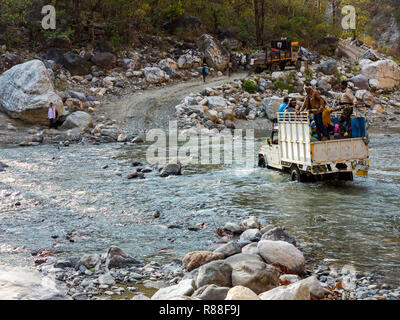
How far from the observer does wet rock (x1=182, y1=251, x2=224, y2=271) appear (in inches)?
228

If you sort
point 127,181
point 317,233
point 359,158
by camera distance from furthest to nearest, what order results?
point 127,181 → point 359,158 → point 317,233

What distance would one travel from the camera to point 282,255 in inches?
224

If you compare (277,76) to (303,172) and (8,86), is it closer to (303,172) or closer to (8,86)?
(8,86)

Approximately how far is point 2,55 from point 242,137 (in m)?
18.8

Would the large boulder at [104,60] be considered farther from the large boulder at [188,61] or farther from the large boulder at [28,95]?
the large boulder at [28,95]

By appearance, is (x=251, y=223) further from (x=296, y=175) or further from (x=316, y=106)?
(x=316, y=106)

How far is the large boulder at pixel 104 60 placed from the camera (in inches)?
1241

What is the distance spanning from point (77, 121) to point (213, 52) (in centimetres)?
1701

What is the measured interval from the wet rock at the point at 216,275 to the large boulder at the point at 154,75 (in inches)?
→ 1057

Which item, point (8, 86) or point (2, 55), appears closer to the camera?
point (8, 86)

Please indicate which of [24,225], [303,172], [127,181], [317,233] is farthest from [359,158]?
[24,225]

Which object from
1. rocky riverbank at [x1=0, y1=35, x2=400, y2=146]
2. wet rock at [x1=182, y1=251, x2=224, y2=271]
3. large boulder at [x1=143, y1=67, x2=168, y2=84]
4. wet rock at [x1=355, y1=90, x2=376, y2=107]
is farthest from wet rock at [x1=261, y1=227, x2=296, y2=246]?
large boulder at [x1=143, y1=67, x2=168, y2=84]

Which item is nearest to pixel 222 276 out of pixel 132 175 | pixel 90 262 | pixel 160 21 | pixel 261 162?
pixel 90 262

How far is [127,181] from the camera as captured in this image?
483 inches
